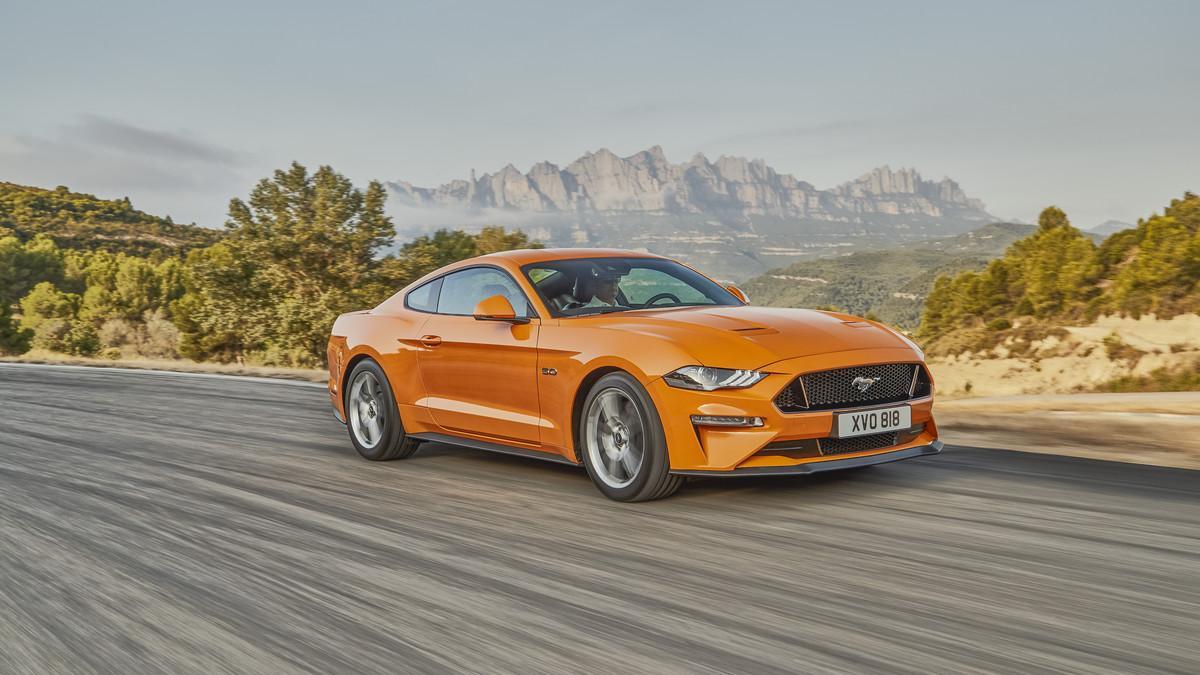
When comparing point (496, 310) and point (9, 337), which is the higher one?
point (496, 310)

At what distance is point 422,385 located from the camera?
6832 millimetres

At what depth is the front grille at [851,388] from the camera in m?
5.00

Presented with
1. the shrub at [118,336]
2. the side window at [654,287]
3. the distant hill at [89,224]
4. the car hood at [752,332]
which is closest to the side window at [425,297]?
the side window at [654,287]

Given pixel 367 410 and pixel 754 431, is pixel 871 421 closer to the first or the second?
pixel 754 431

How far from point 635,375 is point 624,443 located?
0.43 m

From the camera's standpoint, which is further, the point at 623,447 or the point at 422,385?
the point at 422,385

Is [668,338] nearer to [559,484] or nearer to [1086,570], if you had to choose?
[559,484]

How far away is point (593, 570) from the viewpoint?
13.5 feet

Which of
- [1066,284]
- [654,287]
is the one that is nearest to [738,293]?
[654,287]

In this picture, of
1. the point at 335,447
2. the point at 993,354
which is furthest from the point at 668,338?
the point at 993,354

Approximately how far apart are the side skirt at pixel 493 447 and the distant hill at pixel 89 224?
106 metres

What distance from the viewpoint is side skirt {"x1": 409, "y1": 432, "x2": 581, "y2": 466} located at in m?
5.88

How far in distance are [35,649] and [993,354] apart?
59.6 metres

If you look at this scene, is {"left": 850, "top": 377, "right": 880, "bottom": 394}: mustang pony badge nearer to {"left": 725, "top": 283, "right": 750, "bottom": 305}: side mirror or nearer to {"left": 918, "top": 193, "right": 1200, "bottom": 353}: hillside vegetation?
{"left": 725, "top": 283, "right": 750, "bottom": 305}: side mirror
